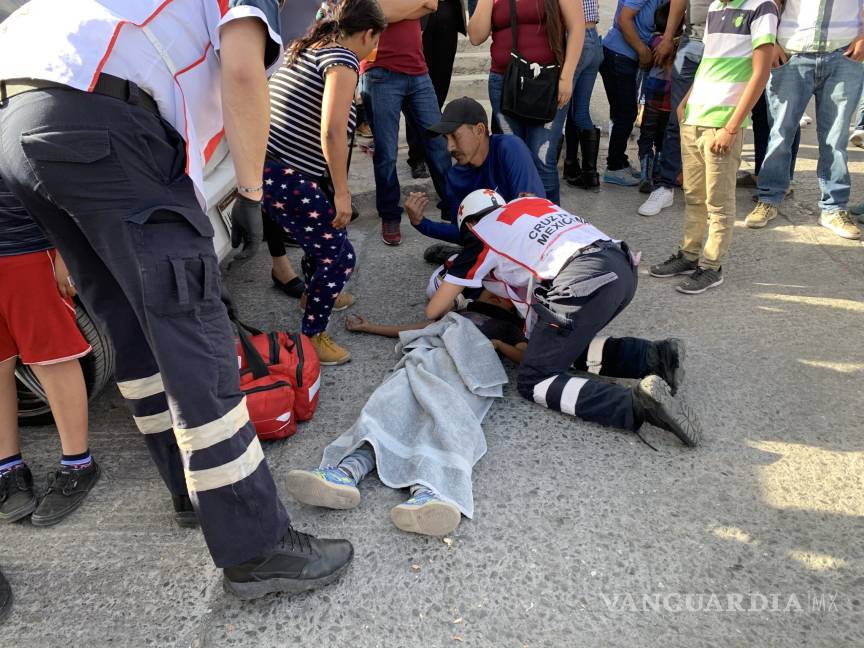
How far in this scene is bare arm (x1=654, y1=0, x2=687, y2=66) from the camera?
15.4ft

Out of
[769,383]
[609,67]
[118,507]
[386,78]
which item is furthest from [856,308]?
[118,507]

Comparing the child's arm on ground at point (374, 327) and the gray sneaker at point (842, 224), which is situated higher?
the gray sneaker at point (842, 224)

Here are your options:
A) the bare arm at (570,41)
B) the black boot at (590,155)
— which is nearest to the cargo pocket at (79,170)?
the bare arm at (570,41)

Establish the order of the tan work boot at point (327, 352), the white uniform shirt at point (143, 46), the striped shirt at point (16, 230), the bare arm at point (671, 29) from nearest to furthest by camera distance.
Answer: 1. the white uniform shirt at point (143, 46)
2. the striped shirt at point (16, 230)
3. the tan work boot at point (327, 352)
4. the bare arm at point (671, 29)

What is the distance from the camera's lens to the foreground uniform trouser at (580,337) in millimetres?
2609

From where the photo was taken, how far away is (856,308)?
11.3 ft

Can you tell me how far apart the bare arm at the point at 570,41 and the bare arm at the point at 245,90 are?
2845mm

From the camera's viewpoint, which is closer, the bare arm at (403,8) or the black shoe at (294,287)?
the black shoe at (294,287)

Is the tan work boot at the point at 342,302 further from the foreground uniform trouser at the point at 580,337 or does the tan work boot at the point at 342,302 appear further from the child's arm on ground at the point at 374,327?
the foreground uniform trouser at the point at 580,337

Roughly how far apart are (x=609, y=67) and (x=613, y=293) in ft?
10.3

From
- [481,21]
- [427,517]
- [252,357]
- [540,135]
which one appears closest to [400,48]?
[481,21]

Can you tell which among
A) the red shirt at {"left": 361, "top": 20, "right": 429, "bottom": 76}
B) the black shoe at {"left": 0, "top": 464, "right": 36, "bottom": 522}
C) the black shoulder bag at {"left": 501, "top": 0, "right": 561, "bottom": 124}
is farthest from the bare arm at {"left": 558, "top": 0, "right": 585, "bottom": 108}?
the black shoe at {"left": 0, "top": 464, "right": 36, "bottom": 522}

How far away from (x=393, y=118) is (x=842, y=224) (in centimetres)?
297

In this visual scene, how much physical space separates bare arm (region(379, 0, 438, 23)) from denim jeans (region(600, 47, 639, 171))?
172 cm
